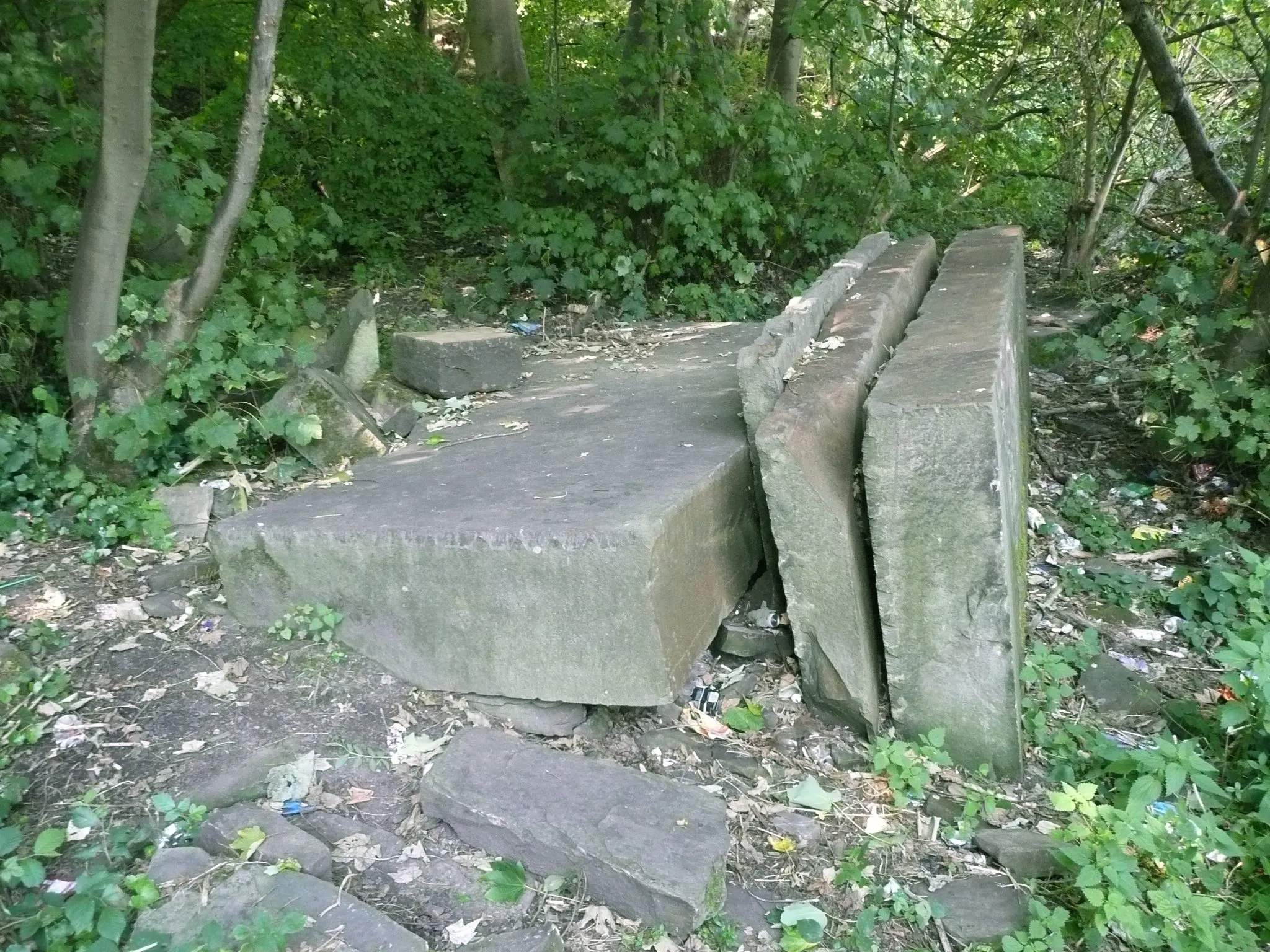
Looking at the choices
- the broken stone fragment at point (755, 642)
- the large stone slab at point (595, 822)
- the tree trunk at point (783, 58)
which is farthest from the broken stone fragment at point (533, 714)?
the tree trunk at point (783, 58)

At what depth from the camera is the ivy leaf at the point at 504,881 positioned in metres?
2.21

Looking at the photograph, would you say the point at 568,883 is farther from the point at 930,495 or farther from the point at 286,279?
the point at 286,279

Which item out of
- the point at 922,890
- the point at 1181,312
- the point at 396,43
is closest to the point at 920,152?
the point at 1181,312

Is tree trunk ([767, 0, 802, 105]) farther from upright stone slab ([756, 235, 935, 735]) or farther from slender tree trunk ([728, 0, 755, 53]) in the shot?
upright stone slab ([756, 235, 935, 735])

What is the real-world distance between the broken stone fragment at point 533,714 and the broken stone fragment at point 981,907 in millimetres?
1076

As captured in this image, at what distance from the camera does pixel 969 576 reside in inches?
101

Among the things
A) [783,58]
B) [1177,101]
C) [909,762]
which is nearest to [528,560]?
[909,762]

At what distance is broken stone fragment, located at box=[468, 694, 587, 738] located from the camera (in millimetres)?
2836

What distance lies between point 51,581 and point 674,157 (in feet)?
13.7

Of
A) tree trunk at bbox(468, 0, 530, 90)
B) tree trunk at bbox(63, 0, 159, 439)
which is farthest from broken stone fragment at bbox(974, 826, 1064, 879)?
tree trunk at bbox(468, 0, 530, 90)

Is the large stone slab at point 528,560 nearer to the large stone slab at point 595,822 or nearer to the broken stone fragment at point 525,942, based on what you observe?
the large stone slab at point 595,822

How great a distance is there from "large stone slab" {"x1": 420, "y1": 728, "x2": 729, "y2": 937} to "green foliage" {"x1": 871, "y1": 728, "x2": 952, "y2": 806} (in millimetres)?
624

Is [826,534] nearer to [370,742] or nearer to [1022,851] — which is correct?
[1022,851]

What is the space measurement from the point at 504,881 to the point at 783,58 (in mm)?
6540
